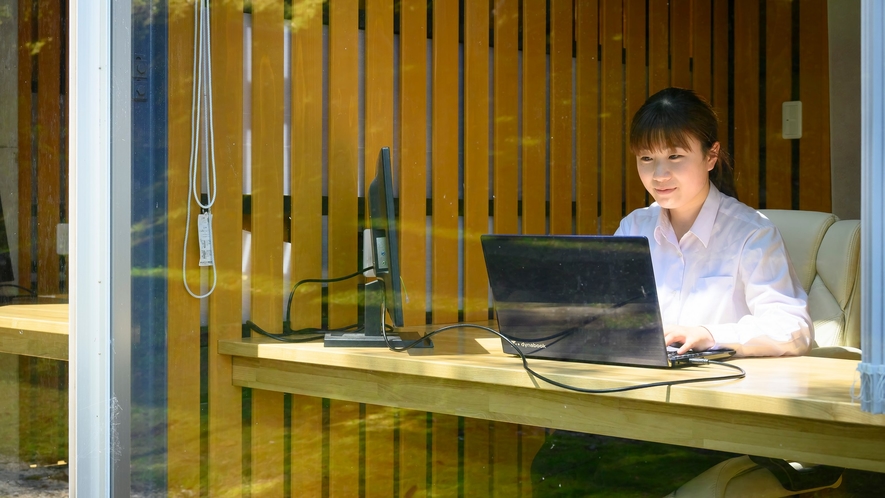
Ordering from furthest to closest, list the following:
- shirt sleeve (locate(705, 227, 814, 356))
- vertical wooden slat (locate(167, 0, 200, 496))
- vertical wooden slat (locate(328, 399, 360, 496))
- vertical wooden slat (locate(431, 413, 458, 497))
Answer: vertical wooden slat (locate(431, 413, 458, 497))
vertical wooden slat (locate(328, 399, 360, 496))
vertical wooden slat (locate(167, 0, 200, 496))
shirt sleeve (locate(705, 227, 814, 356))

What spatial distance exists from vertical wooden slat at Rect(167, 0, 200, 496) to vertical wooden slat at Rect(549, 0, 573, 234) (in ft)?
4.72

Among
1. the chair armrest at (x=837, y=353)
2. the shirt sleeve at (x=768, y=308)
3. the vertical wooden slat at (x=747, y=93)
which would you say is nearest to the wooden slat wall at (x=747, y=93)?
the vertical wooden slat at (x=747, y=93)

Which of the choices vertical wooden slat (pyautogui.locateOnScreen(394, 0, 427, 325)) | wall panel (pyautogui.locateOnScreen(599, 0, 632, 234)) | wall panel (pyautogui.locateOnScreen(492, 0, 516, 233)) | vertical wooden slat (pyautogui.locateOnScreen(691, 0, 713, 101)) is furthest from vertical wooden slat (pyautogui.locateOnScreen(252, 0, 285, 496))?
vertical wooden slat (pyautogui.locateOnScreen(691, 0, 713, 101))

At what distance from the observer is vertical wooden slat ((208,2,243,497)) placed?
2.34 meters

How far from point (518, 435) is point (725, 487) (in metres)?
1.34

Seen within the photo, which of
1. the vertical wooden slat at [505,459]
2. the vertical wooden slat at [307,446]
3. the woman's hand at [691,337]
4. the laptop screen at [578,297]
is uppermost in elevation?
the laptop screen at [578,297]

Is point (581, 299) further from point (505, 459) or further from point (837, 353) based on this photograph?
point (505, 459)

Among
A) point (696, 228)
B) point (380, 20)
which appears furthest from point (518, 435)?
point (380, 20)

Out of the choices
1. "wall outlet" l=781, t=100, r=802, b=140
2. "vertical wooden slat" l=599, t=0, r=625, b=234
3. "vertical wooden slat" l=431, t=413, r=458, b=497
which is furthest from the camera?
"wall outlet" l=781, t=100, r=802, b=140

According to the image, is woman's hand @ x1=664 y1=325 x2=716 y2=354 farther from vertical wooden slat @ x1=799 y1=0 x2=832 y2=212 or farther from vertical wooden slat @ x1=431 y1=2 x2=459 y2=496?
vertical wooden slat @ x1=799 y1=0 x2=832 y2=212

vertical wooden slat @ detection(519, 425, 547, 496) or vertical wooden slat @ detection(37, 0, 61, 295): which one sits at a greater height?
vertical wooden slat @ detection(37, 0, 61, 295)

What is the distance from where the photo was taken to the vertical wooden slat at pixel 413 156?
2740 mm

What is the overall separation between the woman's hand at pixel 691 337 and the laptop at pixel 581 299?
0.07ft

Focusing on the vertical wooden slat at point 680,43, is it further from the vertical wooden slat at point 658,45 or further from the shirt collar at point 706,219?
the shirt collar at point 706,219
